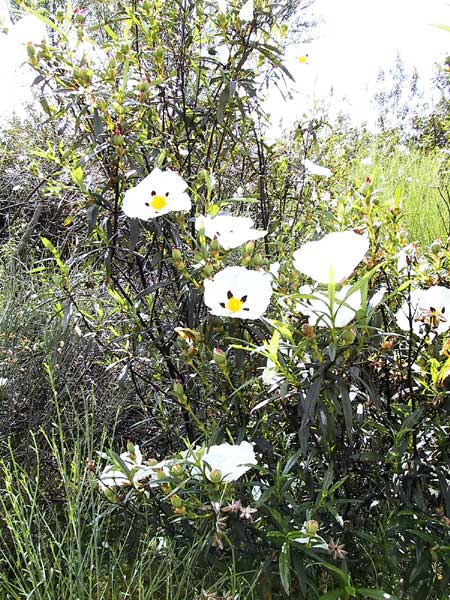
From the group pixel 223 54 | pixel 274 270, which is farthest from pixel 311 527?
pixel 223 54

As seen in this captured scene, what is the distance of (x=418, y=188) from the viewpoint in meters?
4.97

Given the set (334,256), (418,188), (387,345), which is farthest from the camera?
(418,188)

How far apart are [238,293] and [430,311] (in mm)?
407

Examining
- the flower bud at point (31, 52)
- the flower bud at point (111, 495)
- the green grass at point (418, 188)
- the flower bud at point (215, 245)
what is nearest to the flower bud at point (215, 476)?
the flower bud at point (111, 495)

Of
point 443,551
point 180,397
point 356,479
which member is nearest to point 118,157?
point 180,397

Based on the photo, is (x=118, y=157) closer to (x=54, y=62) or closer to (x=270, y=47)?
(x=54, y=62)

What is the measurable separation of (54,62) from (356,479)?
4.63 ft

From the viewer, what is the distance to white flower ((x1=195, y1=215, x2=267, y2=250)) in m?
1.52

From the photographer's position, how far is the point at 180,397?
1.53 metres

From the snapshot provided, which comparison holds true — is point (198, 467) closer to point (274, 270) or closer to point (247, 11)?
point (274, 270)

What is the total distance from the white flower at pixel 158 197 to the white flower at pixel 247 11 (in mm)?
629

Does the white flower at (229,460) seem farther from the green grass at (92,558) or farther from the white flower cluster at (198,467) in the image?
the green grass at (92,558)

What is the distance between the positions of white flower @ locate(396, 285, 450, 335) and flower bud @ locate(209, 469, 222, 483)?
0.53 metres

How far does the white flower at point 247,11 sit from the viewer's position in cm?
189
